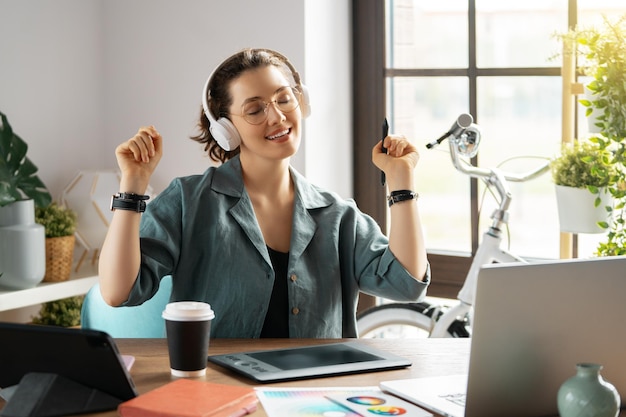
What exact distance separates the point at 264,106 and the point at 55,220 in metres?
1.26

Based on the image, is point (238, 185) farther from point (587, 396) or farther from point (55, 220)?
point (55, 220)

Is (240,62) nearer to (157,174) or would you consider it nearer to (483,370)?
(483,370)

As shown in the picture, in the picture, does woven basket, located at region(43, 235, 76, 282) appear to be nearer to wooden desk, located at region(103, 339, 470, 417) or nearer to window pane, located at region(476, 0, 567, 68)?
wooden desk, located at region(103, 339, 470, 417)

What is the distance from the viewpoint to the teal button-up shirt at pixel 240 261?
6.33 feet

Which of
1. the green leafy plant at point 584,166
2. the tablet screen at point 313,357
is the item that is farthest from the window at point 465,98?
the tablet screen at point 313,357

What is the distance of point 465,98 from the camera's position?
10.1 feet

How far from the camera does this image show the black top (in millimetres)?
1960

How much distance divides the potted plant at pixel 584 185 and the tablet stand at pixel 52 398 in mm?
1586

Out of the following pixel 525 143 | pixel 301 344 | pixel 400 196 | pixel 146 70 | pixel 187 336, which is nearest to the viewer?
Result: pixel 187 336

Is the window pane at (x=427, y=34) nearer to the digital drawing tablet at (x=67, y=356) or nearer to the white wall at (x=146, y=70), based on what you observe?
the white wall at (x=146, y=70)

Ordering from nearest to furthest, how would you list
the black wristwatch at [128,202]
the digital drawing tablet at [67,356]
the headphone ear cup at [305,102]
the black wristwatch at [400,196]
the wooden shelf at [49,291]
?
the digital drawing tablet at [67,356] → the black wristwatch at [128,202] → the black wristwatch at [400,196] → the headphone ear cup at [305,102] → the wooden shelf at [49,291]

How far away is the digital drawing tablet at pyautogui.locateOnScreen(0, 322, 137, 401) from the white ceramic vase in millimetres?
1446

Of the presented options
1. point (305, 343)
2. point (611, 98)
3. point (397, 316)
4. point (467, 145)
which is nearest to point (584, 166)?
point (611, 98)

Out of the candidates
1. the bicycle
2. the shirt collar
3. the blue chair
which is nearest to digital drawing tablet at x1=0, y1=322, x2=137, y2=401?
the blue chair
